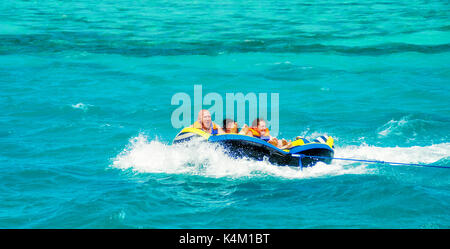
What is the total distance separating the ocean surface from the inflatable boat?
7.7 inches

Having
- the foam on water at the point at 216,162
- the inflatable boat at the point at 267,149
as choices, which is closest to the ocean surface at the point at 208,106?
the foam on water at the point at 216,162

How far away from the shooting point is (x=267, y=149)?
1334 cm

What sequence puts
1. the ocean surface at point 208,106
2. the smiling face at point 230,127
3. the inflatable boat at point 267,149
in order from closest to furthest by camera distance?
the ocean surface at point 208,106, the inflatable boat at point 267,149, the smiling face at point 230,127

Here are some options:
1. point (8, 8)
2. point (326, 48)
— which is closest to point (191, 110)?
point (326, 48)

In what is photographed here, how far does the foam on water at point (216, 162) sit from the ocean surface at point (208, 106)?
40 mm

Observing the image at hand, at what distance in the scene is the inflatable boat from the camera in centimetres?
1330

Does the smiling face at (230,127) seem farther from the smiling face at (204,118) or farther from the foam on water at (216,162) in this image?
the foam on water at (216,162)

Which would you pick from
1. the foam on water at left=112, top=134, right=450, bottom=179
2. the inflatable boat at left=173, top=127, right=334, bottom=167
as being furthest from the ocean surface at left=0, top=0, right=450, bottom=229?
the inflatable boat at left=173, top=127, right=334, bottom=167

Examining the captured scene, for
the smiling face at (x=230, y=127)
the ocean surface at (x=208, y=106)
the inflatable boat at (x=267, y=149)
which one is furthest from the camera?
the smiling face at (x=230, y=127)

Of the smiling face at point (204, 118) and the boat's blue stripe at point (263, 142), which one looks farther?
the smiling face at point (204, 118)

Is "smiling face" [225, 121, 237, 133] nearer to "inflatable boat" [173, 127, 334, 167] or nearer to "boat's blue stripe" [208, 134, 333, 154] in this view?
"inflatable boat" [173, 127, 334, 167]

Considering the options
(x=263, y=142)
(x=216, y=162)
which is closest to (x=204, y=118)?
(x=216, y=162)

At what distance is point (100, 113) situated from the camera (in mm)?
19141

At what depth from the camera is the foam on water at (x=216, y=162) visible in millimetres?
13344
